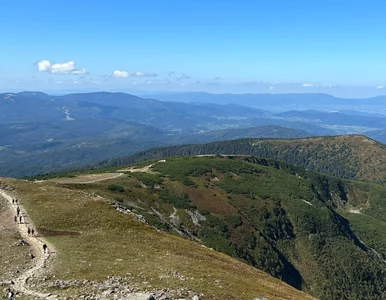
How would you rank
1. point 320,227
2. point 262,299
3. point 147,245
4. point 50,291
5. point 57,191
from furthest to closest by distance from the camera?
point 320,227 < point 57,191 < point 147,245 < point 262,299 < point 50,291

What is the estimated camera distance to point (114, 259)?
40.9 m

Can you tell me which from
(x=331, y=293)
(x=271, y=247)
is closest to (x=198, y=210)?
(x=271, y=247)

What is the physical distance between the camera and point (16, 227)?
5097cm

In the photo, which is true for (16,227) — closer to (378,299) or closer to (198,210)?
(198,210)

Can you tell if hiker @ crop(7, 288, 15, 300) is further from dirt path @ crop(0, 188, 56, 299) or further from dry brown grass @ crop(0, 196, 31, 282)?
dry brown grass @ crop(0, 196, 31, 282)

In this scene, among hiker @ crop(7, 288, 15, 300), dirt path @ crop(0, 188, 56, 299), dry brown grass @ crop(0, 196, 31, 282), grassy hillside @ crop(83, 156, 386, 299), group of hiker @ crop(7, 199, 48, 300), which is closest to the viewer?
hiker @ crop(7, 288, 15, 300)

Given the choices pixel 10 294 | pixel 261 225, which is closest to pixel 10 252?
pixel 10 294

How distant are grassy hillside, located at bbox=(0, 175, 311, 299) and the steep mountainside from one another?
35584 millimetres

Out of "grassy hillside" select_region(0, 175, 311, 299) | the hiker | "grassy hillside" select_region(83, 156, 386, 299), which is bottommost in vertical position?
"grassy hillside" select_region(83, 156, 386, 299)

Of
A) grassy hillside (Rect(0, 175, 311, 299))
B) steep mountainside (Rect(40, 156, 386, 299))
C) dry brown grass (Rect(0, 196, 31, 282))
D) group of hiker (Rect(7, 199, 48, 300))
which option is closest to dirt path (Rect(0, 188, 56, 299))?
group of hiker (Rect(7, 199, 48, 300))

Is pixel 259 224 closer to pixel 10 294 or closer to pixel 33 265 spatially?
pixel 33 265

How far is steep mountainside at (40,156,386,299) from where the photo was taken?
117 meters

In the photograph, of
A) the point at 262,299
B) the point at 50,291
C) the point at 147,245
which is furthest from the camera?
the point at 147,245

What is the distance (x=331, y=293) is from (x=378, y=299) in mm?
21028
